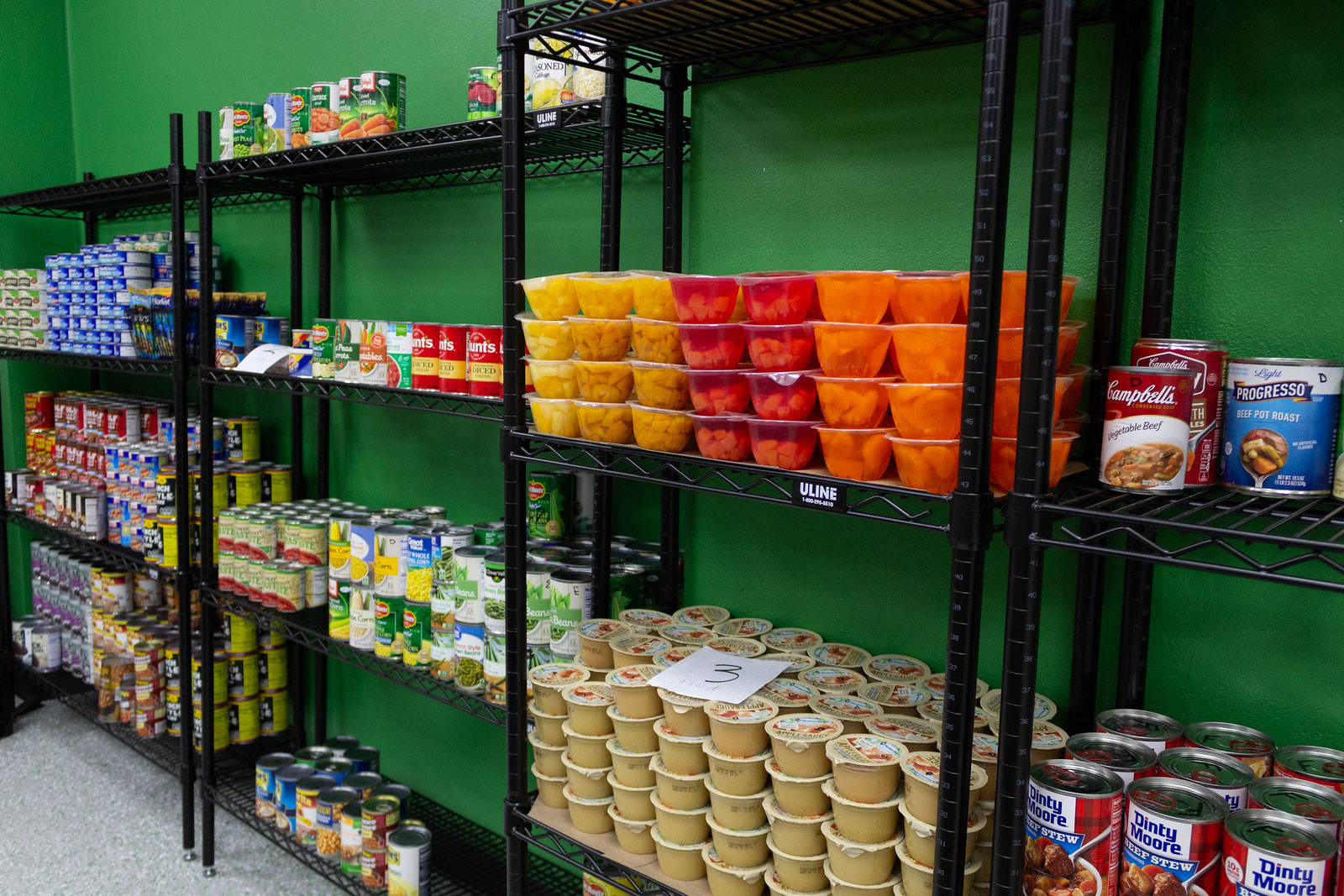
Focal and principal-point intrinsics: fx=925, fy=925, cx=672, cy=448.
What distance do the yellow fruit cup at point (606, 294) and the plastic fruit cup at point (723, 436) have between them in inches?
10.9

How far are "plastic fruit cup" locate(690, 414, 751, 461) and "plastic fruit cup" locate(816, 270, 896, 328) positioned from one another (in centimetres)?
21

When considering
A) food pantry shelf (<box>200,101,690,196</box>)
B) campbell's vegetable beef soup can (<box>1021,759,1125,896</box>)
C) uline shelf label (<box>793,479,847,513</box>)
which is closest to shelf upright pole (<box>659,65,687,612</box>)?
food pantry shelf (<box>200,101,690,196</box>)

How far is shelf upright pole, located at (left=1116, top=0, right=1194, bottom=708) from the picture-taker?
1353 mm

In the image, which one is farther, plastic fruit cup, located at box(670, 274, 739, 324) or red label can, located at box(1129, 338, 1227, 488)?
plastic fruit cup, located at box(670, 274, 739, 324)

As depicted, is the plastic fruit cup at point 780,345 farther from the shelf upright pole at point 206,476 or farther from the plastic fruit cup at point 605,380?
the shelf upright pole at point 206,476

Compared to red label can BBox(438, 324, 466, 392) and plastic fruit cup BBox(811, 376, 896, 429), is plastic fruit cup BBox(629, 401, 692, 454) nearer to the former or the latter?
plastic fruit cup BBox(811, 376, 896, 429)

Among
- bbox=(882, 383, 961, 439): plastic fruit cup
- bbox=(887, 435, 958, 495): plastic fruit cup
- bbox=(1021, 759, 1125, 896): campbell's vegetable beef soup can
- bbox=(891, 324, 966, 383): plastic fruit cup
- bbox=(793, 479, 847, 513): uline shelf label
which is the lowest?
bbox=(1021, 759, 1125, 896): campbell's vegetable beef soup can

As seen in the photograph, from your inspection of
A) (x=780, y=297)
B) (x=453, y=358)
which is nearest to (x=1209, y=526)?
(x=780, y=297)

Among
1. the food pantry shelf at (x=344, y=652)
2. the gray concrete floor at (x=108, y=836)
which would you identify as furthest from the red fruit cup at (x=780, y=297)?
the gray concrete floor at (x=108, y=836)

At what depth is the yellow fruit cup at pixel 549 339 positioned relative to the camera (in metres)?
1.66

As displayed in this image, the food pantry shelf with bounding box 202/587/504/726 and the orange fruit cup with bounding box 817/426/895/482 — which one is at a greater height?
the orange fruit cup with bounding box 817/426/895/482

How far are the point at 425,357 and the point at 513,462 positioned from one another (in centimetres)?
56

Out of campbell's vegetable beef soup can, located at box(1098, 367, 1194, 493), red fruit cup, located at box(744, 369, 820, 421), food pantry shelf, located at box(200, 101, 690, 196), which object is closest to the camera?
campbell's vegetable beef soup can, located at box(1098, 367, 1194, 493)

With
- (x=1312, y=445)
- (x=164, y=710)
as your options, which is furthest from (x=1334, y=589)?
(x=164, y=710)
